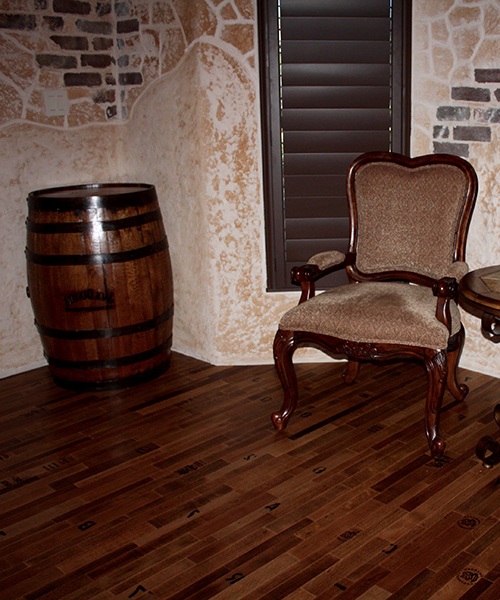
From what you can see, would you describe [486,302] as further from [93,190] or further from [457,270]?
[93,190]

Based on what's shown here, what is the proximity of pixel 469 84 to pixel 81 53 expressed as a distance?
1867 millimetres

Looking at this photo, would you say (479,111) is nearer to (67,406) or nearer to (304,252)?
(304,252)

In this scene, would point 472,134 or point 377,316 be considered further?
point 472,134

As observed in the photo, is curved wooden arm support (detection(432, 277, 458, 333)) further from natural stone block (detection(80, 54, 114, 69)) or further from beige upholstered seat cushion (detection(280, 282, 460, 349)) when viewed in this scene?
natural stone block (detection(80, 54, 114, 69))

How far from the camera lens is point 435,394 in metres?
2.79

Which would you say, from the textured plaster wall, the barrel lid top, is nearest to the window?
the textured plaster wall

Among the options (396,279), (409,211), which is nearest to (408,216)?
(409,211)

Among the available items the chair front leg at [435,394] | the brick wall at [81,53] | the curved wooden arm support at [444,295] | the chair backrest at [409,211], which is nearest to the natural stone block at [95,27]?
the brick wall at [81,53]

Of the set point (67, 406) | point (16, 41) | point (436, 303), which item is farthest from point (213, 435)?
point (16, 41)

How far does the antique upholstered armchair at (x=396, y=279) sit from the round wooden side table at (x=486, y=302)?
0.13m

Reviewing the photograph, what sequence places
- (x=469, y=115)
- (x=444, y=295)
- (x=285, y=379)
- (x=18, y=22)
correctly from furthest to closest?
(x=18, y=22) → (x=469, y=115) → (x=285, y=379) → (x=444, y=295)

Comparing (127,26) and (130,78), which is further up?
(127,26)

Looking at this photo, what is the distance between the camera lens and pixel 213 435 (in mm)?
3068

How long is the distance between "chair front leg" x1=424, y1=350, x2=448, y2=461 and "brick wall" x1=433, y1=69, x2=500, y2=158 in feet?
3.60
